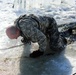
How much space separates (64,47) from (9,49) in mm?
1195

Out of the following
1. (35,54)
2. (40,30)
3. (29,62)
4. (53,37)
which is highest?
(40,30)

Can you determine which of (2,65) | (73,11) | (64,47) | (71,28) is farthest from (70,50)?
(73,11)

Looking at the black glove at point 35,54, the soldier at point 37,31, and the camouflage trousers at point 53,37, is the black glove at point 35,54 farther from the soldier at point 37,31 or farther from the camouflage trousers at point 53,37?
the camouflage trousers at point 53,37

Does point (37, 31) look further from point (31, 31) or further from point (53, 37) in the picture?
point (53, 37)

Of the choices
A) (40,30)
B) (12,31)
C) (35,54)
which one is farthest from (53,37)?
(12,31)

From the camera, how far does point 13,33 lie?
489 cm

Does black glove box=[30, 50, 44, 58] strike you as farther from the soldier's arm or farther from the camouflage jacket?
the soldier's arm

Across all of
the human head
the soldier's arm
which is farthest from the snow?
the human head

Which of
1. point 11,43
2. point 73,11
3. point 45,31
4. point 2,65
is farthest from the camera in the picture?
point 73,11

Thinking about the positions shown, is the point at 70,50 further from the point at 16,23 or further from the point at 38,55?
the point at 16,23

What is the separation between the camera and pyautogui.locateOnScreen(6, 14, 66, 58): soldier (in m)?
4.92

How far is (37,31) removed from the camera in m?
4.94

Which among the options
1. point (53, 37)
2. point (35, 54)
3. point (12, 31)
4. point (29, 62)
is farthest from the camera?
point (53, 37)

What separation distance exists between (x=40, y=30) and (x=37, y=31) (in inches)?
13.8
